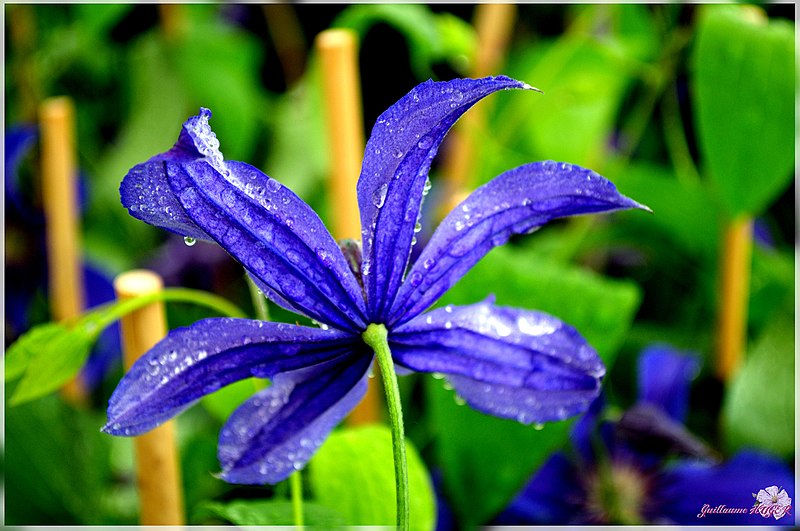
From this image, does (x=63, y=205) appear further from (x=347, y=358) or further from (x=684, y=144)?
(x=684, y=144)

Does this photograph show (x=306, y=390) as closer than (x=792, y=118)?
Yes

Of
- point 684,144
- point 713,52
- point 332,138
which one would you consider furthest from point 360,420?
point 684,144

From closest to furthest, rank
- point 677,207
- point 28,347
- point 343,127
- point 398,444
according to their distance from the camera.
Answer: point 398,444 < point 28,347 < point 343,127 < point 677,207

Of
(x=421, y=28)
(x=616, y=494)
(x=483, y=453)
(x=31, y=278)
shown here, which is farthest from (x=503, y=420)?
(x=31, y=278)

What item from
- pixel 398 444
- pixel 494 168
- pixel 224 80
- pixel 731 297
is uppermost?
pixel 224 80

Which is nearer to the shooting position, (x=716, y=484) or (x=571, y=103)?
(x=716, y=484)

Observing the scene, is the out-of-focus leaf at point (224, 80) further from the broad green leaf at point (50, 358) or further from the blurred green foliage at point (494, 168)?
the broad green leaf at point (50, 358)

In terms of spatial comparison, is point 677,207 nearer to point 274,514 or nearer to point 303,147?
point 303,147
